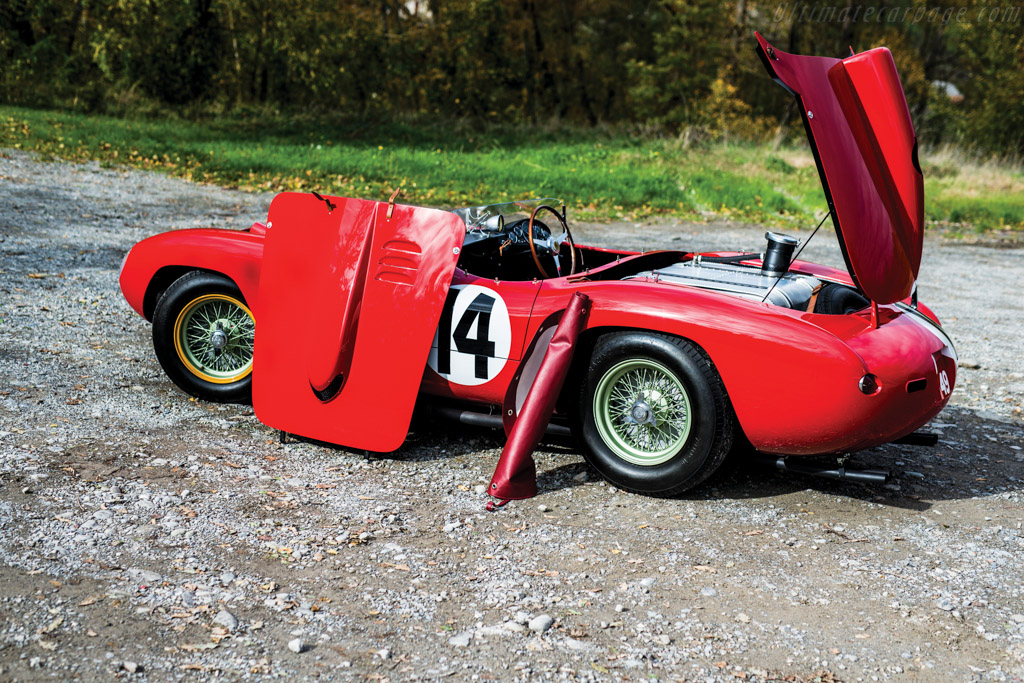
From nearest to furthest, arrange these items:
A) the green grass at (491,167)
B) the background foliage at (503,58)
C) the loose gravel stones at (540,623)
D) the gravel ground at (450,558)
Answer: the gravel ground at (450,558)
the loose gravel stones at (540,623)
the green grass at (491,167)
the background foliage at (503,58)

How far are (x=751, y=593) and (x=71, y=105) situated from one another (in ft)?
70.8

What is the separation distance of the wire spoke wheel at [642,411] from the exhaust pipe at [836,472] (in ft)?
1.69

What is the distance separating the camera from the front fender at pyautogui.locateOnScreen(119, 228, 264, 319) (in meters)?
5.18

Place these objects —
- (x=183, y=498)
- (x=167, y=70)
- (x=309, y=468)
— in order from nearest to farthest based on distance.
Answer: (x=183, y=498), (x=309, y=468), (x=167, y=70)

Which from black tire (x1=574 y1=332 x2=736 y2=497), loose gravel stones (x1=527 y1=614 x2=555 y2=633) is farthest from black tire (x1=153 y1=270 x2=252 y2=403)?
loose gravel stones (x1=527 y1=614 x2=555 y2=633)

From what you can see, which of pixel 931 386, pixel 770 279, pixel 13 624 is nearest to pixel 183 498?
pixel 13 624

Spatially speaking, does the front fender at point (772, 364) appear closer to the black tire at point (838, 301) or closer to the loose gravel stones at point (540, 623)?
the black tire at point (838, 301)

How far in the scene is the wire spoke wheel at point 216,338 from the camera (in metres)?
5.31

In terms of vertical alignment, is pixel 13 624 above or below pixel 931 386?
below

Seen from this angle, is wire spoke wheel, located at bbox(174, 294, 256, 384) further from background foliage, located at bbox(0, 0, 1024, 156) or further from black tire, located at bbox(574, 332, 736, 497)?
background foliage, located at bbox(0, 0, 1024, 156)

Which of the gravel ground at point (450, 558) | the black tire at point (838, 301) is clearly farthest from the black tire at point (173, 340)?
the black tire at point (838, 301)

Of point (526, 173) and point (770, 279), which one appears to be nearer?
point (770, 279)

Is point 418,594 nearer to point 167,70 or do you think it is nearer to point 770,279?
point 770,279

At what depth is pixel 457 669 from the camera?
9.63 ft
